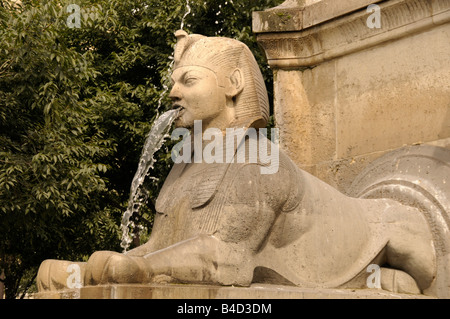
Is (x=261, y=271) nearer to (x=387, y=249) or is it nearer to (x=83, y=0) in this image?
(x=387, y=249)

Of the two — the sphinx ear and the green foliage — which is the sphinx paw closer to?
the sphinx ear

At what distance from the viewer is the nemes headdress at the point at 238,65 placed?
5.71 m

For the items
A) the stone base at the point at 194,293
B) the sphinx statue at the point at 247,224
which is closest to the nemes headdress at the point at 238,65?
the sphinx statue at the point at 247,224

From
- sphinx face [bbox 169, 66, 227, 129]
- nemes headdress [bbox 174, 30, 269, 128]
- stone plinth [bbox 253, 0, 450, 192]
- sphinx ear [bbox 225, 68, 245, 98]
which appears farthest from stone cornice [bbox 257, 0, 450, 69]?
sphinx face [bbox 169, 66, 227, 129]

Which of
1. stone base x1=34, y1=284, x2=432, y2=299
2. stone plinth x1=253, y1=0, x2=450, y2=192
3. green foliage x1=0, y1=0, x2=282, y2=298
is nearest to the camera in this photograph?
stone base x1=34, y1=284, x2=432, y2=299

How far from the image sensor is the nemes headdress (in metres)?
5.71

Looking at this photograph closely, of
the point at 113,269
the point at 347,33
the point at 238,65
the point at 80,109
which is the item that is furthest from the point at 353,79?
the point at 80,109

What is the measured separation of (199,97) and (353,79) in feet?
6.49

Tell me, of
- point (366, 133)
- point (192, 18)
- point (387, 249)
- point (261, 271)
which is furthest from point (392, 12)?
point (192, 18)

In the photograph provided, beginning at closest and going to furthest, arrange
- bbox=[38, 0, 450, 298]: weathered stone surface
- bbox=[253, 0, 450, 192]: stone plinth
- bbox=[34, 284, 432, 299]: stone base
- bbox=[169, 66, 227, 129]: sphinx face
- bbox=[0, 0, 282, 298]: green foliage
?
bbox=[34, 284, 432, 299]: stone base
bbox=[38, 0, 450, 298]: weathered stone surface
bbox=[169, 66, 227, 129]: sphinx face
bbox=[253, 0, 450, 192]: stone plinth
bbox=[0, 0, 282, 298]: green foliage

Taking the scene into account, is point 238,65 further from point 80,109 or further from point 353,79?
point 80,109

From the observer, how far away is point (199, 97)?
5.68 metres
